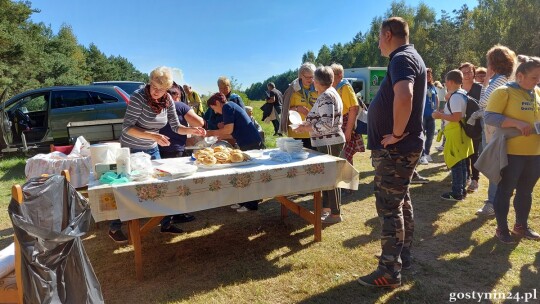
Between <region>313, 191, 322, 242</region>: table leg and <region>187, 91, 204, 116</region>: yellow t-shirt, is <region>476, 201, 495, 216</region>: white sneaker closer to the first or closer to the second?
<region>313, 191, 322, 242</region>: table leg

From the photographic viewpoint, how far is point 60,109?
6.88 m

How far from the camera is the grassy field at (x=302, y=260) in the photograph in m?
2.33

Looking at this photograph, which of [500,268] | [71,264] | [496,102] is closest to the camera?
[71,264]

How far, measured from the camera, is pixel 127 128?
2869mm

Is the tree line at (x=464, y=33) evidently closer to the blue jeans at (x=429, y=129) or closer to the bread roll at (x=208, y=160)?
the blue jeans at (x=429, y=129)

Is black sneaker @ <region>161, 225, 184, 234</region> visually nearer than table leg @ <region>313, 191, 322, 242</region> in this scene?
No

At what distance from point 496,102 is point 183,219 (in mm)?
3207

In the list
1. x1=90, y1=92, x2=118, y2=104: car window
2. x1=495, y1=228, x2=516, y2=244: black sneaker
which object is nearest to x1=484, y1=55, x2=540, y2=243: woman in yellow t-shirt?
x1=495, y1=228, x2=516, y2=244: black sneaker

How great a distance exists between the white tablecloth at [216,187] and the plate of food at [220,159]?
7 centimetres

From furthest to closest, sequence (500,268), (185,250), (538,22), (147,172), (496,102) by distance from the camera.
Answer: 1. (538,22)
2. (185,250)
3. (496,102)
4. (500,268)
5. (147,172)

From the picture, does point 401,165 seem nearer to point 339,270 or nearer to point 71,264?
point 339,270

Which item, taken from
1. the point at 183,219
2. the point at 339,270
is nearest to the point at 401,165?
the point at 339,270

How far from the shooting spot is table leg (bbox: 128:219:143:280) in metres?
2.45

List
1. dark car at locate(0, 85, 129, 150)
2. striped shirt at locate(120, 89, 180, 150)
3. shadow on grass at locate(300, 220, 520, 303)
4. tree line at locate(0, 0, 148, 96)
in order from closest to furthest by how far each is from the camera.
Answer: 1. shadow on grass at locate(300, 220, 520, 303)
2. striped shirt at locate(120, 89, 180, 150)
3. dark car at locate(0, 85, 129, 150)
4. tree line at locate(0, 0, 148, 96)
